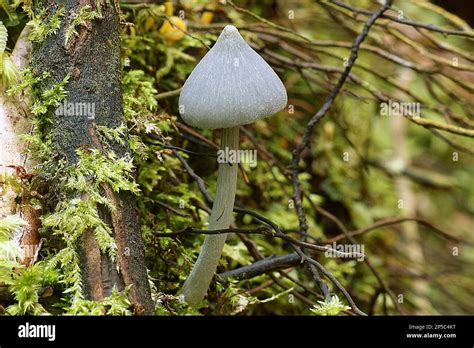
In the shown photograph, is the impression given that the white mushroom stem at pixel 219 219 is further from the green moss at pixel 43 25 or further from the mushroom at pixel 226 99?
the green moss at pixel 43 25

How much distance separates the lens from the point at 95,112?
138 cm

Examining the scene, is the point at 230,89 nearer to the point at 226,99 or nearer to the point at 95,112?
the point at 226,99

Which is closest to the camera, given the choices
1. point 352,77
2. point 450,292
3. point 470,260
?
point 352,77

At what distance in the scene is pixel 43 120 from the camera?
1.44m

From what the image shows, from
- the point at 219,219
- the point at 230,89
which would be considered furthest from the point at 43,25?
the point at 219,219

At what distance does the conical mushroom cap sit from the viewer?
49.2 inches

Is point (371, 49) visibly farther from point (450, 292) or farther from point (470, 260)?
point (470, 260)

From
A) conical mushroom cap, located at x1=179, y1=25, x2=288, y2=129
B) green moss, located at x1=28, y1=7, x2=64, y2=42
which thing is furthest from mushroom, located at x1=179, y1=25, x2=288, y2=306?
green moss, located at x1=28, y1=7, x2=64, y2=42

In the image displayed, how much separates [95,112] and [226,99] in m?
0.35

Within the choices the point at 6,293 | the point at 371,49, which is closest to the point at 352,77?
the point at 371,49

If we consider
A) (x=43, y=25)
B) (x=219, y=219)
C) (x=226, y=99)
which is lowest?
(x=219, y=219)

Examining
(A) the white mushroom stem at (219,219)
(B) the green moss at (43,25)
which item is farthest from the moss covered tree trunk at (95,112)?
(A) the white mushroom stem at (219,219)

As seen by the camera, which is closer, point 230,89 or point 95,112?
point 230,89
